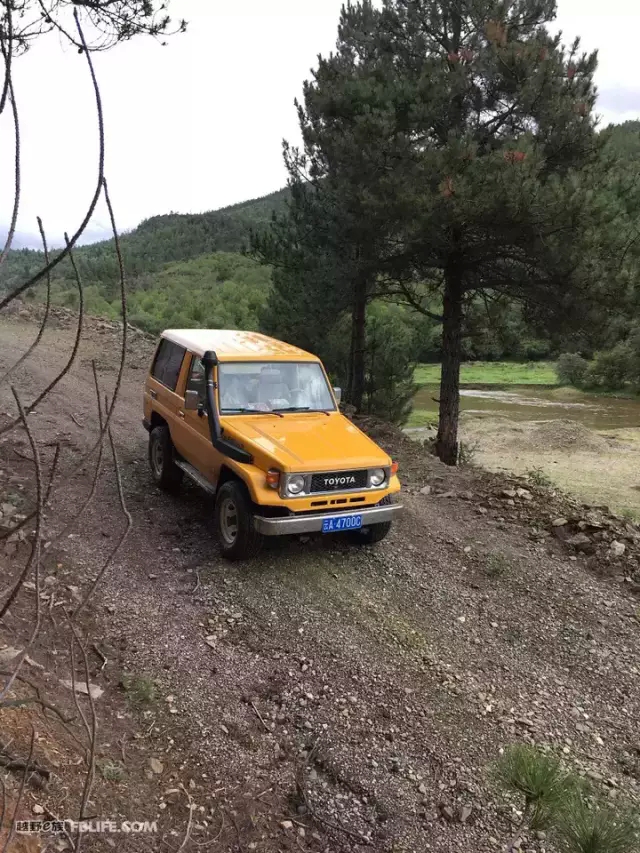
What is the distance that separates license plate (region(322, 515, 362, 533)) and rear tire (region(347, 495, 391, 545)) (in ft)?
1.98

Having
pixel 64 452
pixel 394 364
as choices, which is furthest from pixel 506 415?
pixel 64 452

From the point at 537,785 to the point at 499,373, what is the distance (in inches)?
1753

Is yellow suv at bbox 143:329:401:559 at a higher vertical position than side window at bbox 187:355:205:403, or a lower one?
lower

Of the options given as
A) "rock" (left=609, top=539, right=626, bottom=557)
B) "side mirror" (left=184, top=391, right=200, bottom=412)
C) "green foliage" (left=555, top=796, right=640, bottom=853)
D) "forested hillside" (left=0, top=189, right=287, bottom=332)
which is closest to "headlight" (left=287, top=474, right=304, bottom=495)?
"side mirror" (left=184, top=391, right=200, bottom=412)

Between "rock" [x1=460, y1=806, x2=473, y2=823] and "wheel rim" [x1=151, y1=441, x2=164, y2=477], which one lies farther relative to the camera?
"wheel rim" [x1=151, y1=441, x2=164, y2=477]

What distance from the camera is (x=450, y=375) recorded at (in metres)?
12.0

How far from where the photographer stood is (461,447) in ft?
42.9

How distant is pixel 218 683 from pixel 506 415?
26.3 meters

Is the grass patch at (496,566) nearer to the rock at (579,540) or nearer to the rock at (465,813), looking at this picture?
the rock at (579,540)

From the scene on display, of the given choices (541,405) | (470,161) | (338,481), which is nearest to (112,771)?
(338,481)

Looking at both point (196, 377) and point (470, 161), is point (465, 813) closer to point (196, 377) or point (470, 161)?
point (196, 377)

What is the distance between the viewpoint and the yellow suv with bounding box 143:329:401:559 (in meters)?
5.45

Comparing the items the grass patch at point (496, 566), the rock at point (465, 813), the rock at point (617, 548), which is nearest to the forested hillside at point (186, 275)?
the rock at point (465, 813)

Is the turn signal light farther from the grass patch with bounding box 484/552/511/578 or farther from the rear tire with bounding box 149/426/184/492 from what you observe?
the grass patch with bounding box 484/552/511/578
